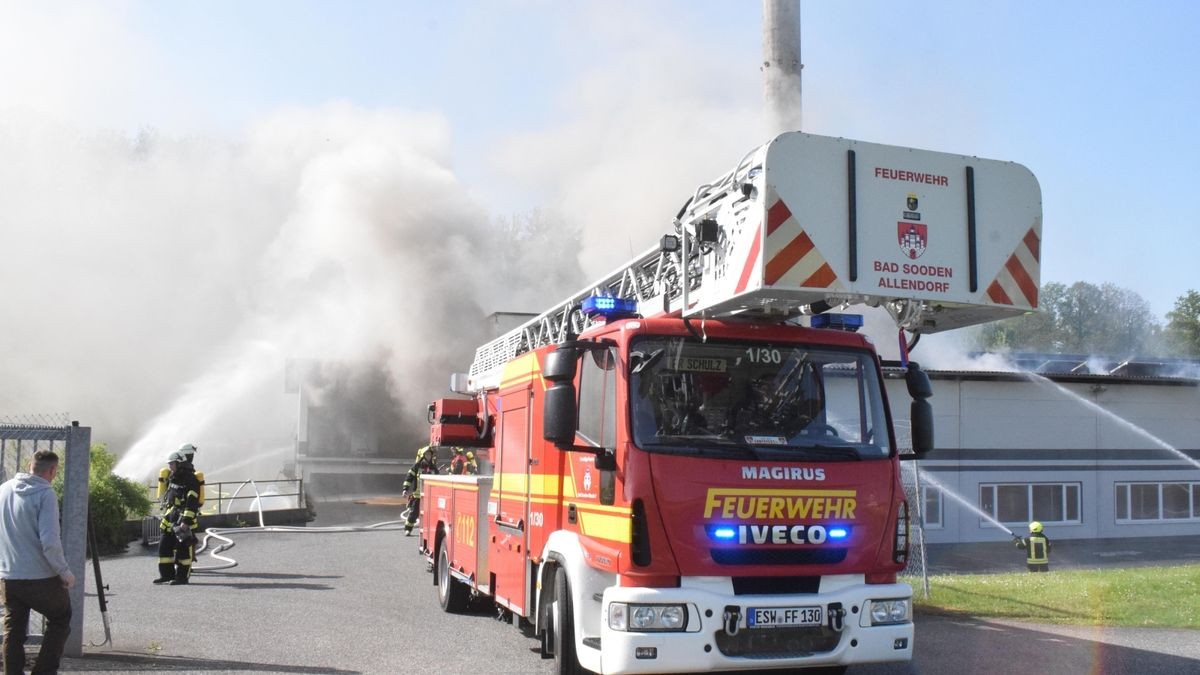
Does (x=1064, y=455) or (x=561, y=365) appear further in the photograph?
(x=1064, y=455)

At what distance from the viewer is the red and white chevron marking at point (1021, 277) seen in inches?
221

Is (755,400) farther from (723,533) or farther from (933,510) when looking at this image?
(933,510)

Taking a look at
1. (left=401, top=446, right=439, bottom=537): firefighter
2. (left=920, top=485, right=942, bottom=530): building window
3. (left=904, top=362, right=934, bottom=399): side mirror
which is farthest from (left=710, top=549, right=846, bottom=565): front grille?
(left=920, top=485, right=942, bottom=530): building window

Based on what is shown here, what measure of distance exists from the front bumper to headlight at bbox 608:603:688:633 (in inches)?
1.2

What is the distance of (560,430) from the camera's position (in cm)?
542

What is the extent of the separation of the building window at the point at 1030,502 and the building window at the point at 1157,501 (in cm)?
128

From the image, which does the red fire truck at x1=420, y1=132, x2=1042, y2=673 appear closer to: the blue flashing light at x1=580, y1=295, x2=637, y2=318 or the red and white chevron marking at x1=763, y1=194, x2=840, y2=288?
the red and white chevron marking at x1=763, y1=194, x2=840, y2=288

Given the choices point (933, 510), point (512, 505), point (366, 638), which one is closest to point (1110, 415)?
point (933, 510)

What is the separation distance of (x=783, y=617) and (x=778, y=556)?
32 centimetres

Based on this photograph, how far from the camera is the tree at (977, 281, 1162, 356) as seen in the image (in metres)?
75.9

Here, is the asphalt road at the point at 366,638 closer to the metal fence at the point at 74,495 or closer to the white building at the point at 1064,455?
the metal fence at the point at 74,495

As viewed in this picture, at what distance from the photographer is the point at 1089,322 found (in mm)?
79500

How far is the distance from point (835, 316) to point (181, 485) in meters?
8.17

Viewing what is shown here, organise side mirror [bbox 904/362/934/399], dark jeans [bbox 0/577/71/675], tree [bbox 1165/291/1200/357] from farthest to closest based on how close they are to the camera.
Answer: tree [bbox 1165/291/1200/357]
side mirror [bbox 904/362/934/399]
dark jeans [bbox 0/577/71/675]
